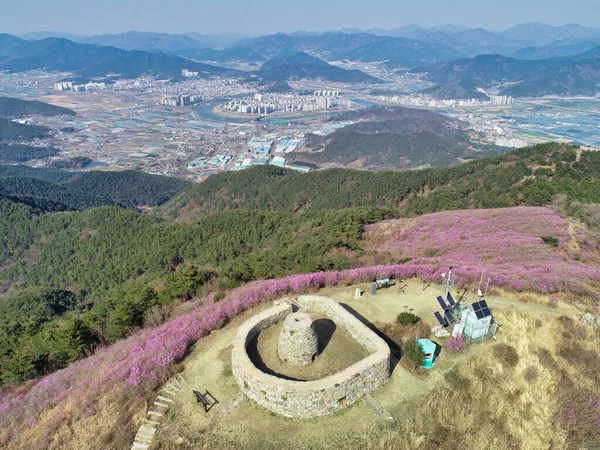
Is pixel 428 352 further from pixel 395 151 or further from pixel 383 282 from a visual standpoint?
pixel 395 151

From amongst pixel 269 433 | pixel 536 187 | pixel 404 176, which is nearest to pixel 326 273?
pixel 269 433

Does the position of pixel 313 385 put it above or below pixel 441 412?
above

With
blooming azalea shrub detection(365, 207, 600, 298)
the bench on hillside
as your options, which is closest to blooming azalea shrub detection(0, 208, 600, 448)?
blooming azalea shrub detection(365, 207, 600, 298)

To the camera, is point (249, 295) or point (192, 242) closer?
point (249, 295)

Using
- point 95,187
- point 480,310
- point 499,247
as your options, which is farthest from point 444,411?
point 95,187

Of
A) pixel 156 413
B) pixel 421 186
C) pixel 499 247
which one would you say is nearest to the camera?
pixel 156 413

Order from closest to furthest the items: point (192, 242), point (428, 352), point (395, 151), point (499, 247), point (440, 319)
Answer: point (428, 352)
point (440, 319)
point (499, 247)
point (192, 242)
point (395, 151)

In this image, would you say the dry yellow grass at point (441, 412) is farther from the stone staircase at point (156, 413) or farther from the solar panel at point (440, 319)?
the solar panel at point (440, 319)

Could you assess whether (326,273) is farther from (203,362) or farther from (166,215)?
(166,215)

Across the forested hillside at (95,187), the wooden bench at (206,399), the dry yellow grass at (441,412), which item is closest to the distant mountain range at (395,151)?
the forested hillside at (95,187)
